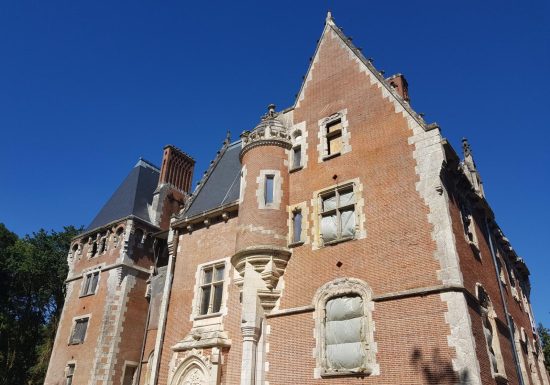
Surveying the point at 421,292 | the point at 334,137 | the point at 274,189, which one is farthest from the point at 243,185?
the point at 421,292

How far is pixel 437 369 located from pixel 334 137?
9132mm

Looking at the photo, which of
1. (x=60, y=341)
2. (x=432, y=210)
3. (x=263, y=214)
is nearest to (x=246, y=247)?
(x=263, y=214)

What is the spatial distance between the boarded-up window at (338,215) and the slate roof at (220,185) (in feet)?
15.2

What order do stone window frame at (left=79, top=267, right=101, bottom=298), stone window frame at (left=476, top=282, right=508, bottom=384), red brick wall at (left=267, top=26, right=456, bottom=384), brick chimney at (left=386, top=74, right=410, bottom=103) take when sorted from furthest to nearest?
stone window frame at (left=79, top=267, right=101, bottom=298) → brick chimney at (left=386, top=74, right=410, bottom=103) → stone window frame at (left=476, top=282, right=508, bottom=384) → red brick wall at (left=267, top=26, right=456, bottom=384)

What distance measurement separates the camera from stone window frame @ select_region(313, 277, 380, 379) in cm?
1232

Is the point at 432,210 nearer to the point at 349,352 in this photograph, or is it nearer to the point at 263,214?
the point at 349,352

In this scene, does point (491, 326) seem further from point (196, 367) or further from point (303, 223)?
point (196, 367)

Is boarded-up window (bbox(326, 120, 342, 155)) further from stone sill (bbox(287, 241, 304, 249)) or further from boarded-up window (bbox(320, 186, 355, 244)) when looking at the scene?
stone sill (bbox(287, 241, 304, 249))

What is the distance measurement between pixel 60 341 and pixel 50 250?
1659 cm

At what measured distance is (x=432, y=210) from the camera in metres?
13.3

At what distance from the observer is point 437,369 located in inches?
442

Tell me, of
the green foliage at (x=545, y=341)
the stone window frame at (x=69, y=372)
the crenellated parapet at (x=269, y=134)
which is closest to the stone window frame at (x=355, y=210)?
the crenellated parapet at (x=269, y=134)

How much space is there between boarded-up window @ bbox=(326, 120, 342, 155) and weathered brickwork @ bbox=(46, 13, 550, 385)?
3.2 inches

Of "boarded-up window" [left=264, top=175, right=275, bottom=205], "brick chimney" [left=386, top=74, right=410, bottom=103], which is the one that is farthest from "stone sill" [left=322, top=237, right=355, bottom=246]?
"brick chimney" [left=386, top=74, right=410, bottom=103]
